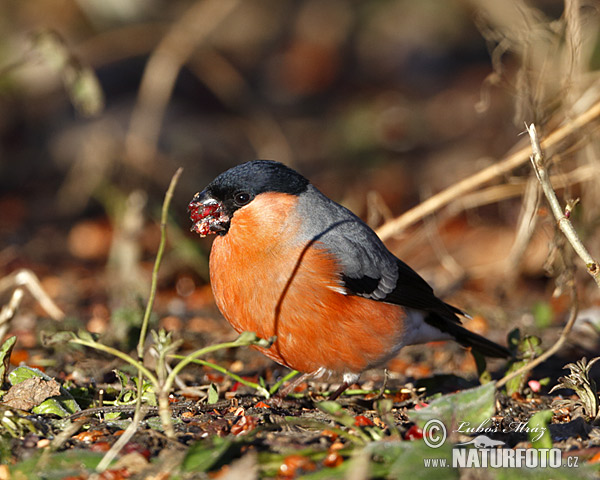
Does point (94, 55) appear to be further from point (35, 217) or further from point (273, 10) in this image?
point (273, 10)

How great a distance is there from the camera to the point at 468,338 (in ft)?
14.4

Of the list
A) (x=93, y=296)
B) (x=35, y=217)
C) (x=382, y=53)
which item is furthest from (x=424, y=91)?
(x=93, y=296)

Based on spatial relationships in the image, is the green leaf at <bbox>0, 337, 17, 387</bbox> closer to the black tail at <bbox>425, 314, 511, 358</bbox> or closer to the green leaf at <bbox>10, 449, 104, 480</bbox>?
the green leaf at <bbox>10, 449, 104, 480</bbox>

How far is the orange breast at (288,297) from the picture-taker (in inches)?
144

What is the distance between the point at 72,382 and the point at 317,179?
646 centimetres

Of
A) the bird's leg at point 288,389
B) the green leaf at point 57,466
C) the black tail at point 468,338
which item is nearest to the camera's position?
the green leaf at point 57,466

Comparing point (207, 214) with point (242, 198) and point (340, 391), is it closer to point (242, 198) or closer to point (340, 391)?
point (242, 198)

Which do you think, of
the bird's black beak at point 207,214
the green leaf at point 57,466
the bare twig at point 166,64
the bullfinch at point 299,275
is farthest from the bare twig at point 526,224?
the bare twig at point 166,64

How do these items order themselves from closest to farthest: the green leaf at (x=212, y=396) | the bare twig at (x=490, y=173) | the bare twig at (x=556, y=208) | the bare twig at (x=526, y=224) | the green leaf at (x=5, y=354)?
the bare twig at (x=556, y=208) → the green leaf at (x=5, y=354) → the green leaf at (x=212, y=396) → the bare twig at (x=490, y=173) → the bare twig at (x=526, y=224)

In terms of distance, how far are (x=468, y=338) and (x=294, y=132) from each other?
7.81m

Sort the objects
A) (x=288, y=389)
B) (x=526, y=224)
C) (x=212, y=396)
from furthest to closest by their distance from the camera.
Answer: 1. (x=526, y=224)
2. (x=288, y=389)
3. (x=212, y=396)

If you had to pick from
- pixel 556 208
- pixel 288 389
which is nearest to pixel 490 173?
pixel 556 208

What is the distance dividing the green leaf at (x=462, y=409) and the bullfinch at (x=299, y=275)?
97 centimetres

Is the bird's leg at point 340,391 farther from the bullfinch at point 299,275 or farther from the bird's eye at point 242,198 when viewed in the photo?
the bird's eye at point 242,198
